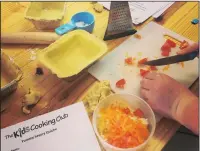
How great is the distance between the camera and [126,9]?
81 centimetres

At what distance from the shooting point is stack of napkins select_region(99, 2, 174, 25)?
0.88 metres

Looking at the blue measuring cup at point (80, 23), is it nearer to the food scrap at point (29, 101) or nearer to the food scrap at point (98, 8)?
the food scrap at point (98, 8)

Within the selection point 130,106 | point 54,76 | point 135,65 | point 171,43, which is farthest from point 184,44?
point 54,76

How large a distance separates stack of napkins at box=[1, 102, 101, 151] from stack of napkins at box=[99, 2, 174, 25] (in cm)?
37

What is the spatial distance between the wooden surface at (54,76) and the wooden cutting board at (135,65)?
0.08 feet

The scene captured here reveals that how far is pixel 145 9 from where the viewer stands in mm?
911

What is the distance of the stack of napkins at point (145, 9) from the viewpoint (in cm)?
88

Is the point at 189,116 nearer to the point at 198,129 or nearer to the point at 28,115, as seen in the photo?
the point at 198,129

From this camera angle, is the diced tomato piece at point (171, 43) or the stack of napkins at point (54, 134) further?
the diced tomato piece at point (171, 43)

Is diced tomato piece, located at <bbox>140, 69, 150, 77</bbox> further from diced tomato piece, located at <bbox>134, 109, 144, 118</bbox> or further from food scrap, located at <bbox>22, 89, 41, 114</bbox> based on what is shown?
food scrap, located at <bbox>22, 89, 41, 114</bbox>

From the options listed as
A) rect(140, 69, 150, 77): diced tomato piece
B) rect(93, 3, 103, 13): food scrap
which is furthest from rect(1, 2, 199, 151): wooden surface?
rect(140, 69, 150, 77): diced tomato piece

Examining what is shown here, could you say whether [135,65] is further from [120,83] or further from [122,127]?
[122,127]

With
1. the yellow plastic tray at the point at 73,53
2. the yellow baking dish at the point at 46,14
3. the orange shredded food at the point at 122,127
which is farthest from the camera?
the yellow baking dish at the point at 46,14

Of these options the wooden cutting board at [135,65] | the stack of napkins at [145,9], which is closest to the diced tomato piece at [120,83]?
the wooden cutting board at [135,65]
